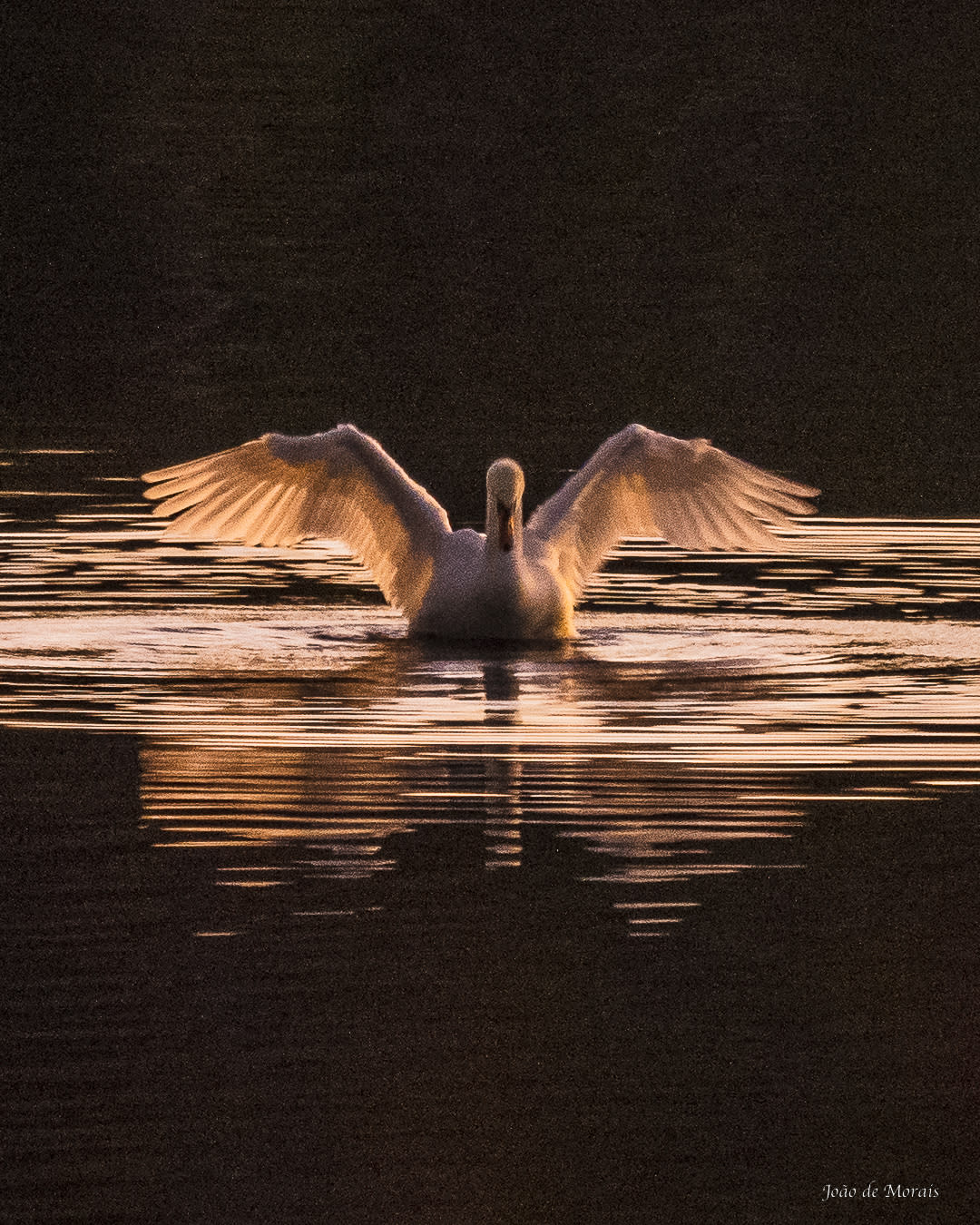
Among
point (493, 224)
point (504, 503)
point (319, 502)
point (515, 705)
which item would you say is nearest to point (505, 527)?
point (504, 503)

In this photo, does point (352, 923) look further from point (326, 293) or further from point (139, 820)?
point (326, 293)

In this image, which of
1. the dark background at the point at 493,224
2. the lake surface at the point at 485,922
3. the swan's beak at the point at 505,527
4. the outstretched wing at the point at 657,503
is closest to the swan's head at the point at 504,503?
the swan's beak at the point at 505,527

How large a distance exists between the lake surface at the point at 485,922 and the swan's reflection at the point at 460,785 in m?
0.03

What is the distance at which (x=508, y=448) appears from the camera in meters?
33.6

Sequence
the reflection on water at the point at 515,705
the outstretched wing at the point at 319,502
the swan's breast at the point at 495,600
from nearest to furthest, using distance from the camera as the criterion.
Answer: the reflection on water at the point at 515,705, the swan's breast at the point at 495,600, the outstretched wing at the point at 319,502

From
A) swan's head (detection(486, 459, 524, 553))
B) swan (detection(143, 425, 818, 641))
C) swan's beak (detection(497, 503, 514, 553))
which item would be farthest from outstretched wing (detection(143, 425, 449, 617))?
swan's beak (detection(497, 503, 514, 553))

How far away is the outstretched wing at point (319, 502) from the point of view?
1770cm

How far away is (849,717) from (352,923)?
430cm

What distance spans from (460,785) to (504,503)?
463cm

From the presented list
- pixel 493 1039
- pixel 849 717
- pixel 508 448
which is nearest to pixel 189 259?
pixel 508 448

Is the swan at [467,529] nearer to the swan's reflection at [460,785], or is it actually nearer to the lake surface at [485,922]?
the lake surface at [485,922]

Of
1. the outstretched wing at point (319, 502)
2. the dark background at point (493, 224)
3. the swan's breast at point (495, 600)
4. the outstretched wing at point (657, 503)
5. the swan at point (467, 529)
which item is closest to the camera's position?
the swan's breast at point (495, 600)

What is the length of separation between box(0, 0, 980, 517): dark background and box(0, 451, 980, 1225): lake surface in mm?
17066

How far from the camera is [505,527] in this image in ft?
55.4
